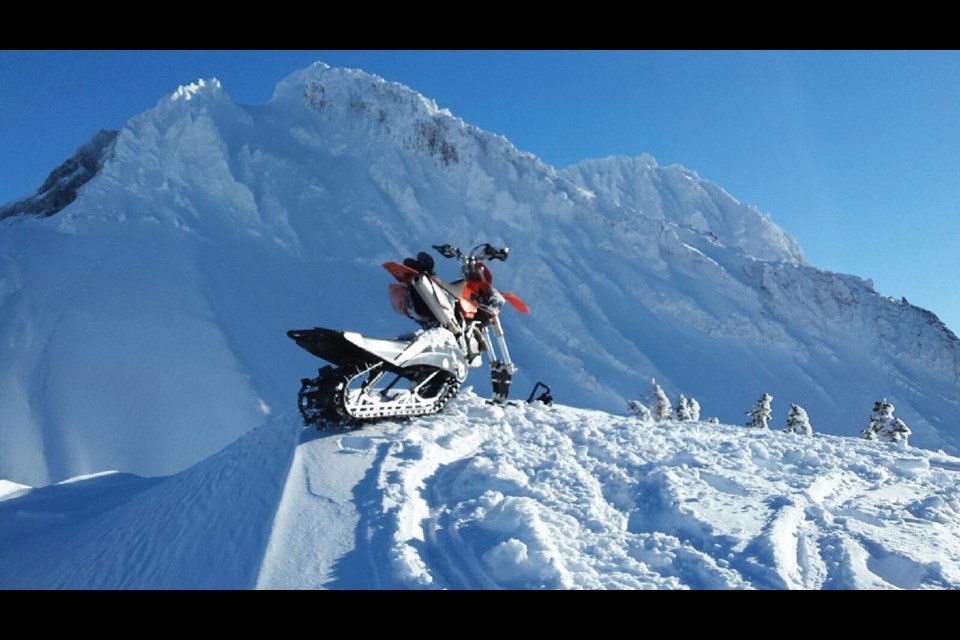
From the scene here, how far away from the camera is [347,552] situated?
3.27 metres

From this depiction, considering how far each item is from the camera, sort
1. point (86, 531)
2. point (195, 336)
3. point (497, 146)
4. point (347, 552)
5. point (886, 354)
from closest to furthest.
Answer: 1. point (347, 552)
2. point (86, 531)
3. point (195, 336)
4. point (886, 354)
5. point (497, 146)

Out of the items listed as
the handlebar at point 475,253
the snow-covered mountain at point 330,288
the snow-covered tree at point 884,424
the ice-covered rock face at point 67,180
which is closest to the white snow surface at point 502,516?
the handlebar at point 475,253

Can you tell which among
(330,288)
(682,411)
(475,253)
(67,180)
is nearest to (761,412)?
(682,411)

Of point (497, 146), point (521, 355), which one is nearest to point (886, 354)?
point (521, 355)

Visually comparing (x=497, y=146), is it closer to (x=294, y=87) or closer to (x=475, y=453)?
(x=294, y=87)

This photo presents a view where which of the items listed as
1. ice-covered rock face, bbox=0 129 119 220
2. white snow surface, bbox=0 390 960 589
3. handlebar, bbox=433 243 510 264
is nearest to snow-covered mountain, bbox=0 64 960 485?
ice-covered rock face, bbox=0 129 119 220

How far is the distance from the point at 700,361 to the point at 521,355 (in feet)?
41.3

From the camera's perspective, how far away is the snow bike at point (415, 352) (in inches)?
214

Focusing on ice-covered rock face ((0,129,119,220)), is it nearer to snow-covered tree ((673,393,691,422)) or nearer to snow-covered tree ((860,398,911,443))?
snow-covered tree ((673,393,691,422))

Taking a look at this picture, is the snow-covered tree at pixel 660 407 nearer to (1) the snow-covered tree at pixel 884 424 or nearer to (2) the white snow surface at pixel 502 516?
(1) the snow-covered tree at pixel 884 424

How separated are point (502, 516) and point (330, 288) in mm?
32103

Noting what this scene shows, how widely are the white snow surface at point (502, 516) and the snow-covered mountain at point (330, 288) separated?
1643 centimetres

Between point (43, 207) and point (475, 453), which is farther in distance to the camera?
point (43, 207)

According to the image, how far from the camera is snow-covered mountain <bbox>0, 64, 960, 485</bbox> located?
22.6 m
